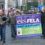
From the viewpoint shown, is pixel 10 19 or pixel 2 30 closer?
pixel 2 30

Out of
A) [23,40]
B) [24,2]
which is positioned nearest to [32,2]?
[24,2]

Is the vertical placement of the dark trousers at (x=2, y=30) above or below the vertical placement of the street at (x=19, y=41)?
above

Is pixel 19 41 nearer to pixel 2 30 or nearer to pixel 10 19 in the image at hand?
pixel 2 30

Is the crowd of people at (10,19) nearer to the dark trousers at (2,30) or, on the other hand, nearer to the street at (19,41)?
the dark trousers at (2,30)

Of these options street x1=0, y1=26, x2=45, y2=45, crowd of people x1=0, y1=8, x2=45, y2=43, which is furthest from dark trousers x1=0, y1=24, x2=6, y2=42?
street x1=0, y1=26, x2=45, y2=45

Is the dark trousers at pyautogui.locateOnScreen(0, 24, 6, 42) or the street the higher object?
the dark trousers at pyautogui.locateOnScreen(0, 24, 6, 42)

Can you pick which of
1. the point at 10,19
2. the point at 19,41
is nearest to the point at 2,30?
the point at 10,19

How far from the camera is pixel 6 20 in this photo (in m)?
18.8

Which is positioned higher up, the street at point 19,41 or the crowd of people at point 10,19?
the crowd of people at point 10,19

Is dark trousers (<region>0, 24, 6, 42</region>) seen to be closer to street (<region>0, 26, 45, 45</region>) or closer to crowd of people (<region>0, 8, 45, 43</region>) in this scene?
crowd of people (<region>0, 8, 45, 43</region>)

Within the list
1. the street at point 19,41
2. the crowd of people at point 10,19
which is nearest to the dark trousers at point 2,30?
the crowd of people at point 10,19

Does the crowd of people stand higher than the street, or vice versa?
the crowd of people

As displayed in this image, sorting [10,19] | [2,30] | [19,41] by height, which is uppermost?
[10,19]

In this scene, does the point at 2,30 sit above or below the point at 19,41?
above
